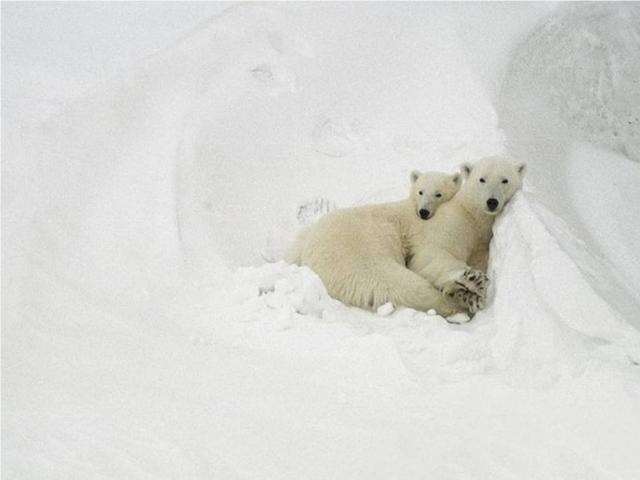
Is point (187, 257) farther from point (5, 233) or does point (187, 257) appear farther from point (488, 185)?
point (488, 185)

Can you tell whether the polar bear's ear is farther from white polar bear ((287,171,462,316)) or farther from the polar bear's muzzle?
the polar bear's muzzle

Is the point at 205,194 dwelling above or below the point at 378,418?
above

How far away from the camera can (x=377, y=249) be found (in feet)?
14.4

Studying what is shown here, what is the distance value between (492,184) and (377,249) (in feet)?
2.87

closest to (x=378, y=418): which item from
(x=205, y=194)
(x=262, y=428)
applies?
(x=262, y=428)

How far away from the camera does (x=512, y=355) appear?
3068mm

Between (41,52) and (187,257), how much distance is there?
3.02 metres

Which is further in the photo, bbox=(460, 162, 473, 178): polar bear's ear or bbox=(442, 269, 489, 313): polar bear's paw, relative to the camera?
bbox=(460, 162, 473, 178): polar bear's ear

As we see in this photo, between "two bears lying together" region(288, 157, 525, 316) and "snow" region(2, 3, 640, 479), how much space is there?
164 mm

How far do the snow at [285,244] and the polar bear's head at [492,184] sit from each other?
0.36 feet

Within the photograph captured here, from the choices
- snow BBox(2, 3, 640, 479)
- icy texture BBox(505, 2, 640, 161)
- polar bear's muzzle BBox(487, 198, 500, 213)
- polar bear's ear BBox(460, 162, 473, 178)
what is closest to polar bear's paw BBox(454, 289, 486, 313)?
snow BBox(2, 3, 640, 479)

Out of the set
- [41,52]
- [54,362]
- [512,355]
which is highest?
[41,52]

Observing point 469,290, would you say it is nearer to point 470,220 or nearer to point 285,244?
point 470,220

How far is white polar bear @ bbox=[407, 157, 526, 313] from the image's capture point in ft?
14.8
